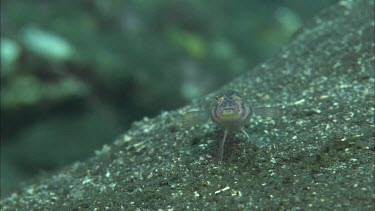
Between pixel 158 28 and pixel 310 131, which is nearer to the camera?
pixel 310 131

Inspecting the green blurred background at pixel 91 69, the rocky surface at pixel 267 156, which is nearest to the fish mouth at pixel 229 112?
the rocky surface at pixel 267 156

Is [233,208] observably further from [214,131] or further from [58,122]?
[58,122]

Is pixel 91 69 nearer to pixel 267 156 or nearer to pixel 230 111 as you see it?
pixel 267 156

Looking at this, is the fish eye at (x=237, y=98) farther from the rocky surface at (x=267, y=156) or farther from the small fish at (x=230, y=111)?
the rocky surface at (x=267, y=156)

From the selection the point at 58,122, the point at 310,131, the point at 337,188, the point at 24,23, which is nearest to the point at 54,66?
the point at 58,122

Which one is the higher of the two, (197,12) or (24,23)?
(197,12)

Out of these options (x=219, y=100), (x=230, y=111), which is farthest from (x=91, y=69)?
(x=230, y=111)
